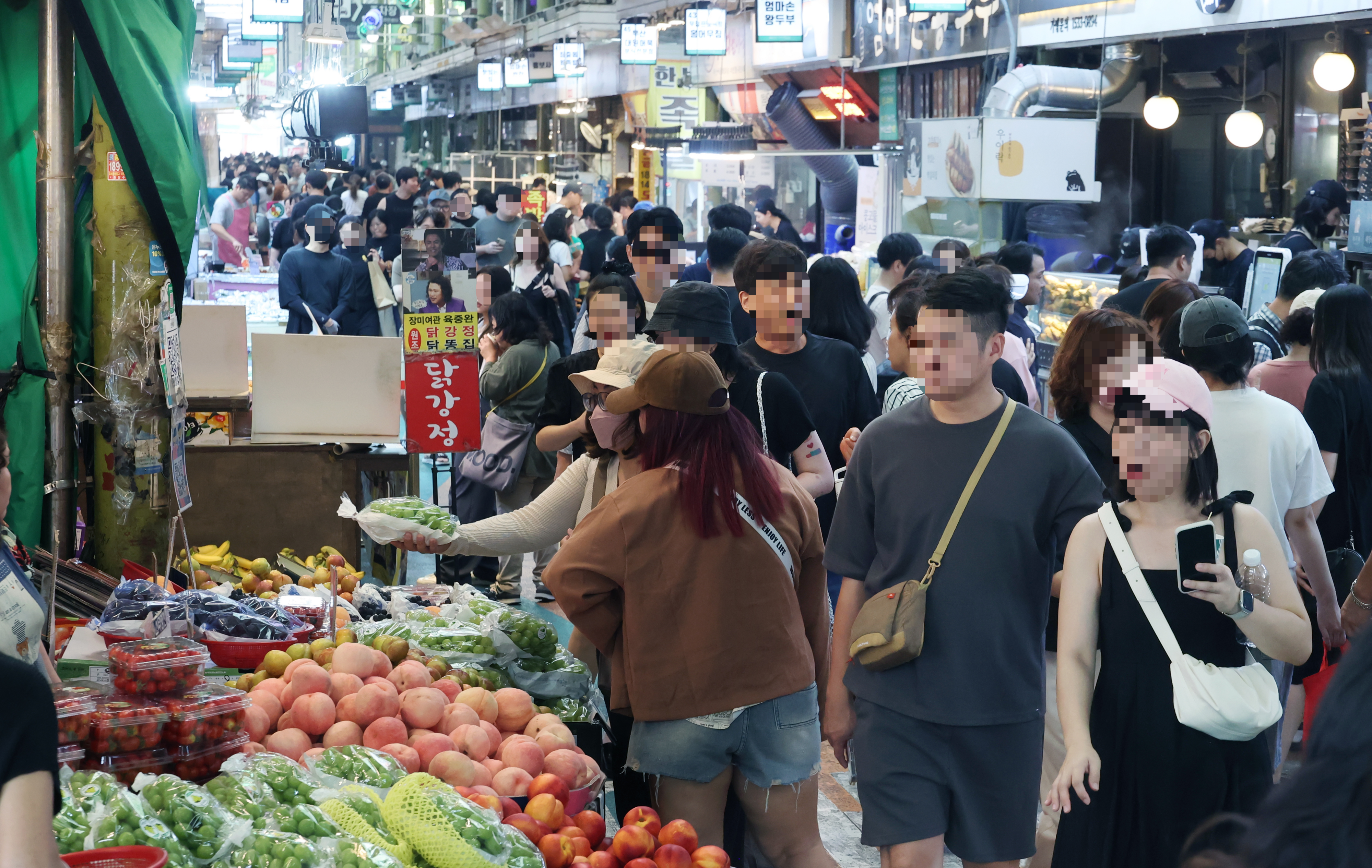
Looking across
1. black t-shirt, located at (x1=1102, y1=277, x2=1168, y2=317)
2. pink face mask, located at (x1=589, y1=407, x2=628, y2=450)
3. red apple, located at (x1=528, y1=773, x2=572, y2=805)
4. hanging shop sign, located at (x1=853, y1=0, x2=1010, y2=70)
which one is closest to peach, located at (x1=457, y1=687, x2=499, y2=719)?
red apple, located at (x1=528, y1=773, x2=572, y2=805)

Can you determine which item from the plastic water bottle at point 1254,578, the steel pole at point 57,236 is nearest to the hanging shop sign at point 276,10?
the steel pole at point 57,236

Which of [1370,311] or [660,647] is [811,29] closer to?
[1370,311]

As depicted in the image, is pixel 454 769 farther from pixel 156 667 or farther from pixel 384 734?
pixel 156 667

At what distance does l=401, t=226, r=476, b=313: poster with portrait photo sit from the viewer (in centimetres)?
978

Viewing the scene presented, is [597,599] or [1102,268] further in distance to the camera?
[1102,268]

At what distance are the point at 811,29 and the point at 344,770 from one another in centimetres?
1476

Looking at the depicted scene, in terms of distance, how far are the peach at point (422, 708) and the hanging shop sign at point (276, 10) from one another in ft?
56.9

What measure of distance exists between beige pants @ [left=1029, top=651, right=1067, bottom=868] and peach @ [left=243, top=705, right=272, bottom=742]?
193 centimetres

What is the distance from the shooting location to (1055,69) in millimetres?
11828

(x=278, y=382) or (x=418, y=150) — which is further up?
(x=418, y=150)

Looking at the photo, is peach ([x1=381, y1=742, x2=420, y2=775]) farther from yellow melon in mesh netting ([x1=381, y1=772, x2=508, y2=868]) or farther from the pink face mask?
the pink face mask

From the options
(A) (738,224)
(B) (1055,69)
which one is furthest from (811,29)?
(A) (738,224)

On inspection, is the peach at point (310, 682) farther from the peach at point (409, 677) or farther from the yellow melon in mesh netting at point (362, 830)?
the yellow melon in mesh netting at point (362, 830)

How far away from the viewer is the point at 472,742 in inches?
132
